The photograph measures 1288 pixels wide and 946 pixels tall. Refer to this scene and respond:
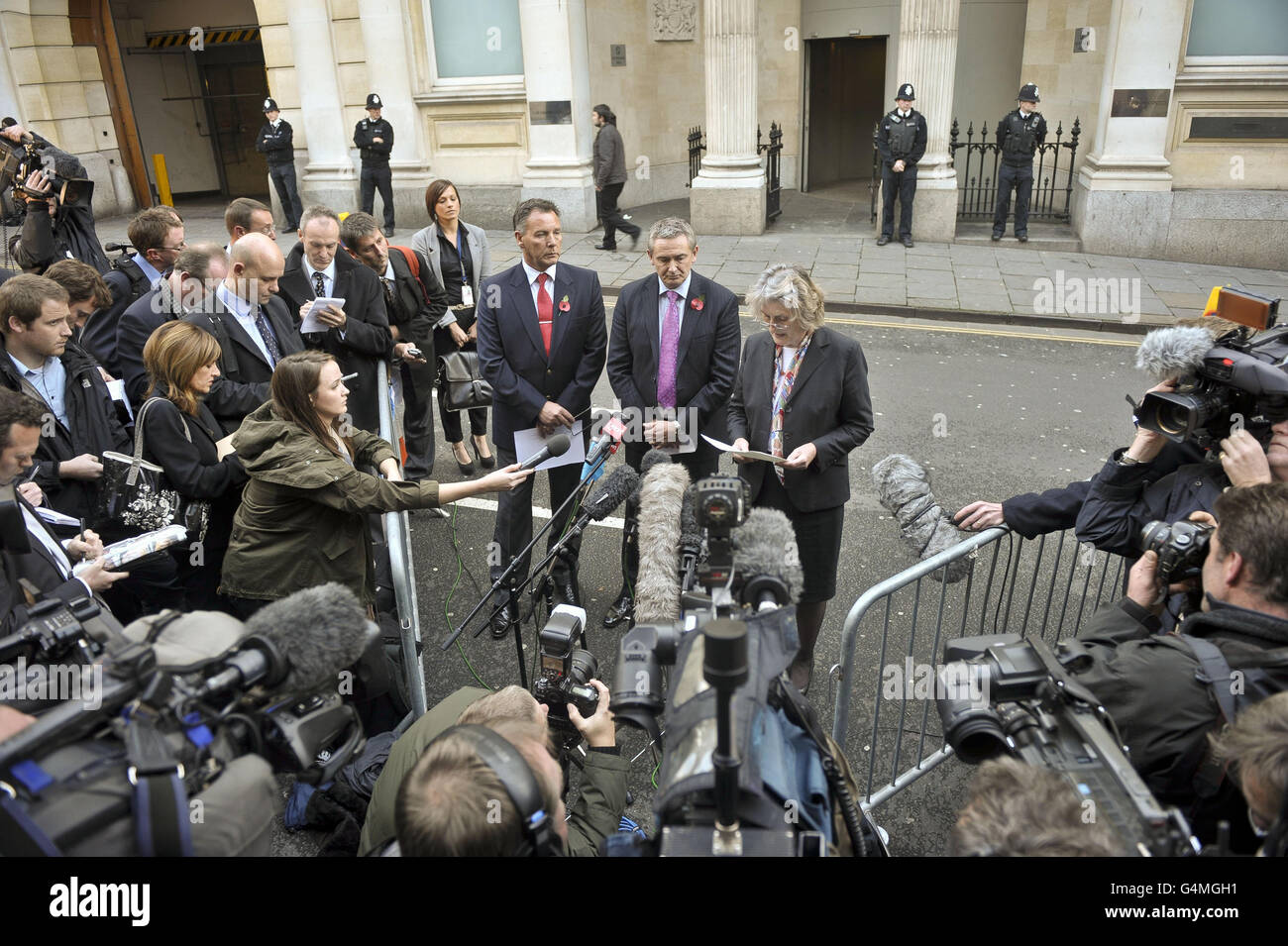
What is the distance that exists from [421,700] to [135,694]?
2307 mm

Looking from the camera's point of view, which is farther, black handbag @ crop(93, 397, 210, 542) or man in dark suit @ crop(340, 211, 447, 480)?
man in dark suit @ crop(340, 211, 447, 480)

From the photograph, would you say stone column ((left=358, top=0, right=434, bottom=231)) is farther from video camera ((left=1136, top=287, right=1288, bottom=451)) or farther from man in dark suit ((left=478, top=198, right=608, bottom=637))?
video camera ((left=1136, top=287, right=1288, bottom=451))

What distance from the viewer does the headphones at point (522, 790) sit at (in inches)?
72.8

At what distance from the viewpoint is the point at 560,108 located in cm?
1459

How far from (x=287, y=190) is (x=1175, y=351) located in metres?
15.9

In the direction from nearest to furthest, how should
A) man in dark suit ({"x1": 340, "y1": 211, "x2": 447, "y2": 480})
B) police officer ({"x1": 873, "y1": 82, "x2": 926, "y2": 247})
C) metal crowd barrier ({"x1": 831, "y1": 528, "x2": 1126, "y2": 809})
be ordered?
metal crowd barrier ({"x1": 831, "y1": 528, "x2": 1126, "y2": 809}), man in dark suit ({"x1": 340, "y1": 211, "x2": 447, "y2": 480}), police officer ({"x1": 873, "y1": 82, "x2": 926, "y2": 247})

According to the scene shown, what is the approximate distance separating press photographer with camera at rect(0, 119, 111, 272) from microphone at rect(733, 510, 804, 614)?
22.3 ft

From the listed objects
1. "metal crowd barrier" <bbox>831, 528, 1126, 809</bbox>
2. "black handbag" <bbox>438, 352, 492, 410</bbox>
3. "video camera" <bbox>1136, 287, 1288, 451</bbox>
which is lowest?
"metal crowd barrier" <bbox>831, 528, 1126, 809</bbox>

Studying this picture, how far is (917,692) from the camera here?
14.2ft

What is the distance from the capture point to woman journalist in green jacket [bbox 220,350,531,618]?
3.60 meters

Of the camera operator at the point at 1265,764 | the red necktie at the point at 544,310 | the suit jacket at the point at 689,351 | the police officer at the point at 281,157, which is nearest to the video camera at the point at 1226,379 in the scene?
the camera operator at the point at 1265,764

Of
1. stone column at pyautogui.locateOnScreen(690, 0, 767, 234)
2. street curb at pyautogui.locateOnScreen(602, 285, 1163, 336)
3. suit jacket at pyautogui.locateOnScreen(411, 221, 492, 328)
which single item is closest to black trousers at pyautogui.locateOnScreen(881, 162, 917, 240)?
stone column at pyautogui.locateOnScreen(690, 0, 767, 234)

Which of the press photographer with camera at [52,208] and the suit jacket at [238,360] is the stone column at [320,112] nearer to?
the press photographer with camera at [52,208]

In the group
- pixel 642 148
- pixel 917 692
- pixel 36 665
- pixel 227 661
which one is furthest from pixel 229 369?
pixel 642 148
